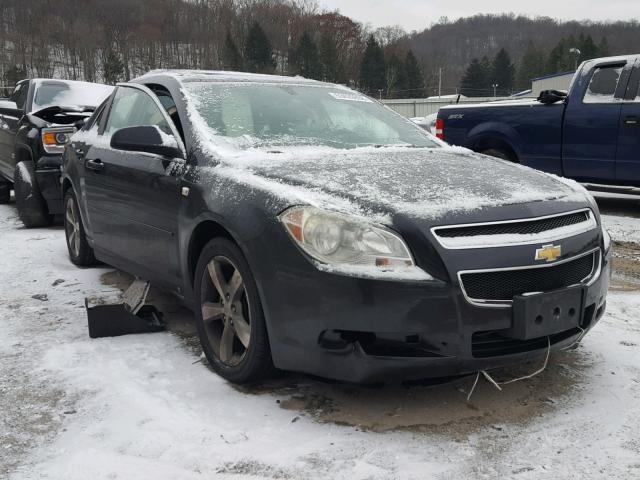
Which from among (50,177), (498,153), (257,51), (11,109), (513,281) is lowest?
(513,281)

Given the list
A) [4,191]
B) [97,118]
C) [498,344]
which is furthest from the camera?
[4,191]

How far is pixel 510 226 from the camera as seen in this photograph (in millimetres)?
2602

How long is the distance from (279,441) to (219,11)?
425 feet

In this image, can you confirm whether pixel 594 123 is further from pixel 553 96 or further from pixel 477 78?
pixel 477 78

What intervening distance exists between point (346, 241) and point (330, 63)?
372 ft

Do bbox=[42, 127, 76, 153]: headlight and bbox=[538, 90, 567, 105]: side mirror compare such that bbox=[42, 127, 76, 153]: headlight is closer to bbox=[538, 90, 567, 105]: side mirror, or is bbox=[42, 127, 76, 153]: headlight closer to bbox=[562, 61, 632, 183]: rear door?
bbox=[538, 90, 567, 105]: side mirror

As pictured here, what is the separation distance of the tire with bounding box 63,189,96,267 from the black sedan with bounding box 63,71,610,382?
5.59 ft

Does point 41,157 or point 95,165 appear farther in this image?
point 41,157

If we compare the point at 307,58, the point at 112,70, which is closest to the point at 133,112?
the point at 112,70

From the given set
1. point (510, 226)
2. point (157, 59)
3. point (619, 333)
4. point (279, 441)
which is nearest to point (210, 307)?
point (279, 441)

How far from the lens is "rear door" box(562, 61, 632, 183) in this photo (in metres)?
7.43

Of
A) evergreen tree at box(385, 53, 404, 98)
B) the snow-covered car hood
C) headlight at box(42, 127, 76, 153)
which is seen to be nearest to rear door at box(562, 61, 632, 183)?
the snow-covered car hood

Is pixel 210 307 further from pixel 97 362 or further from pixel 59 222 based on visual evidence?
pixel 59 222

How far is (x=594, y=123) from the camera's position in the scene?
24.8 feet
